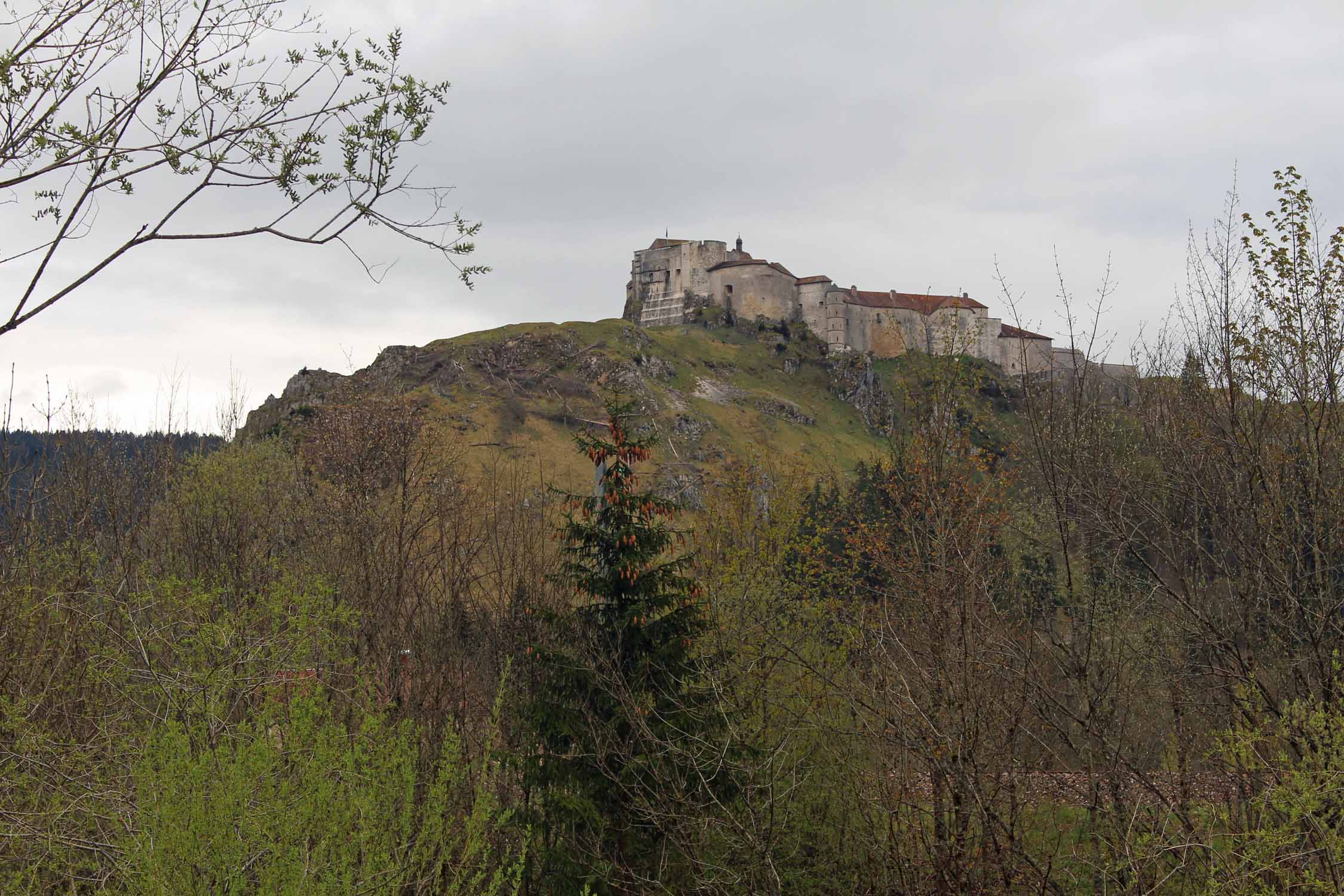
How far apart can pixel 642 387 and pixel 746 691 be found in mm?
81098

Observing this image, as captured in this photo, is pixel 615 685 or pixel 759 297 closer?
pixel 615 685

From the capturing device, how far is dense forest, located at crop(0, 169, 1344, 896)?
20.3ft

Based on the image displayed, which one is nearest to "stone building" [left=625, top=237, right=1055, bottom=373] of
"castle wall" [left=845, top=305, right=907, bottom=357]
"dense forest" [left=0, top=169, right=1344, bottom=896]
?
"castle wall" [left=845, top=305, right=907, bottom=357]

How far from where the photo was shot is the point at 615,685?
12398 mm

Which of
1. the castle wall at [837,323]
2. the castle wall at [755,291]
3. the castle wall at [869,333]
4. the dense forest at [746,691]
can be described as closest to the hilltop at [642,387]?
the castle wall at [837,323]

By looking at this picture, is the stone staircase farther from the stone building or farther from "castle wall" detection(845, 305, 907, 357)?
"castle wall" detection(845, 305, 907, 357)

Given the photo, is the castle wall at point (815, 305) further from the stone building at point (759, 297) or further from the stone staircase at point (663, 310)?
the stone staircase at point (663, 310)

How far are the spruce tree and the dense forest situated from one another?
2.4 inches

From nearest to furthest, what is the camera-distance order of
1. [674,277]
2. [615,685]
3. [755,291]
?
[615,685], [755,291], [674,277]

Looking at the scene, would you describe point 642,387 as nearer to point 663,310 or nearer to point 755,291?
point 663,310

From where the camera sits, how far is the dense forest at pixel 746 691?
6191 mm

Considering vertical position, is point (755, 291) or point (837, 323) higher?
point (755, 291)

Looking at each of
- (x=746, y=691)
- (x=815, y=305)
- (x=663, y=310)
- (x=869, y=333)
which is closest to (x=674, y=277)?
(x=663, y=310)

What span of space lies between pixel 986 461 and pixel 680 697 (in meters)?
11.3
